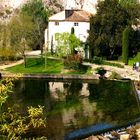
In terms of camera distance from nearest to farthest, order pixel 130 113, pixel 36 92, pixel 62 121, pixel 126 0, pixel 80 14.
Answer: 1. pixel 62 121
2. pixel 130 113
3. pixel 36 92
4. pixel 80 14
5. pixel 126 0

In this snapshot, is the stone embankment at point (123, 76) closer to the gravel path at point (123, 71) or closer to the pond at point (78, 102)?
the gravel path at point (123, 71)

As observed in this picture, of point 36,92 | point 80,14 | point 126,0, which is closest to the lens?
point 36,92

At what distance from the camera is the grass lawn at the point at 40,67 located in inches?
2879

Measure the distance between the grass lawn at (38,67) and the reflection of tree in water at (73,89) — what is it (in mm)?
7060

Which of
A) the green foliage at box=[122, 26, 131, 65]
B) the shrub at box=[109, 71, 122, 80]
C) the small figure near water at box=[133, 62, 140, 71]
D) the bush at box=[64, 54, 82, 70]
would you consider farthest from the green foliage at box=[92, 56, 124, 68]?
the shrub at box=[109, 71, 122, 80]

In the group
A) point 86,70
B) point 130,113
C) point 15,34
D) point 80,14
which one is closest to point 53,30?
point 80,14

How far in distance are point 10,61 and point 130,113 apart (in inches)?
1460

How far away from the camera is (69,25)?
289ft

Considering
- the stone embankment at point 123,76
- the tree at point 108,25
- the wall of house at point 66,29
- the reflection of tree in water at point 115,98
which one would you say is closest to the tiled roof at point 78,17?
the wall of house at point 66,29

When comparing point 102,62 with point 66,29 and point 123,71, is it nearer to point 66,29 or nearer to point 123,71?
point 123,71

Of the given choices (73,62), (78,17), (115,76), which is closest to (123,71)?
(115,76)

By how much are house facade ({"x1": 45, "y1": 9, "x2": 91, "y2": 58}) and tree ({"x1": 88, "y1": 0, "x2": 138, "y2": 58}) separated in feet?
18.6

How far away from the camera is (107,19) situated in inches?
3130

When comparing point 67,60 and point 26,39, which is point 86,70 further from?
point 26,39
